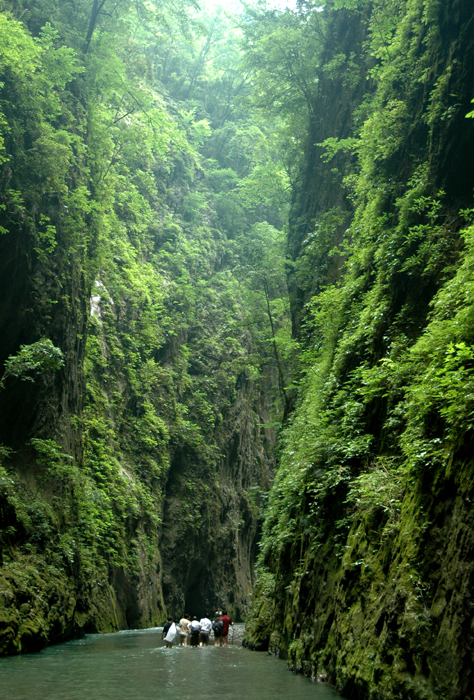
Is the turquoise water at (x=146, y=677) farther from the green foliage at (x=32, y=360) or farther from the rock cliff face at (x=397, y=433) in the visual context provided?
the green foliage at (x=32, y=360)

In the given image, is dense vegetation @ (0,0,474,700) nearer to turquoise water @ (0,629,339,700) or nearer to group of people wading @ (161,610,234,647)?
turquoise water @ (0,629,339,700)

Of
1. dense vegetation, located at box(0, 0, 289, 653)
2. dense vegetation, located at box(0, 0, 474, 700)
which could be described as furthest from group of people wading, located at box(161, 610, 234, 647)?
dense vegetation, located at box(0, 0, 289, 653)

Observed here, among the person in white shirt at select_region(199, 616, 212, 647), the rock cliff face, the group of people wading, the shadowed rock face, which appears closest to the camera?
the rock cliff face

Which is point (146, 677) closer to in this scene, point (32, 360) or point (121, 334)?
point (32, 360)

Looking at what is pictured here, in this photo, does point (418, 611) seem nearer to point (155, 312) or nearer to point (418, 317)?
point (418, 317)

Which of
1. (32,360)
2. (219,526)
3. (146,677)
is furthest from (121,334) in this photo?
(146,677)

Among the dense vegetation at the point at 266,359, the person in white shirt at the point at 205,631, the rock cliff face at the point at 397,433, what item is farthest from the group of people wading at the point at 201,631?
the dense vegetation at the point at 266,359
